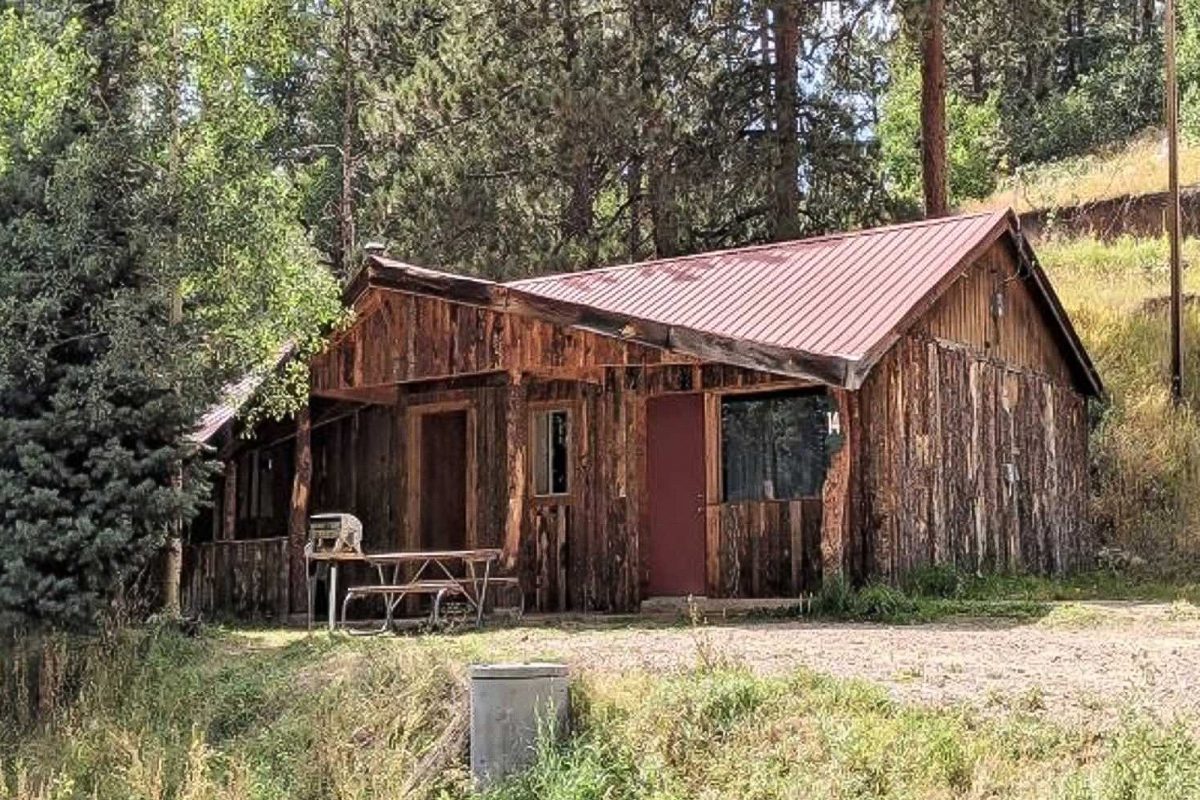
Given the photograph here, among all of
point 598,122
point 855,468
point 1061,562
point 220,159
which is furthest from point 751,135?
point 220,159

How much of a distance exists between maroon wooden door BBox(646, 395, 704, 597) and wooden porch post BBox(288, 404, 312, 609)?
3859 millimetres

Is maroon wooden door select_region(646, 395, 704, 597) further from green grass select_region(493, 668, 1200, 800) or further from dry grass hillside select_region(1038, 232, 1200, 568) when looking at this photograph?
dry grass hillside select_region(1038, 232, 1200, 568)

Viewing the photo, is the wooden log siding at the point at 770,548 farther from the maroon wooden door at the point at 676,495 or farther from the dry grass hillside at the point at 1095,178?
the dry grass hillside at the point at 1095,178

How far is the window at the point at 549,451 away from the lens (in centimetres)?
1535

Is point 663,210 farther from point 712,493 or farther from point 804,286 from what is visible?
point 712,493

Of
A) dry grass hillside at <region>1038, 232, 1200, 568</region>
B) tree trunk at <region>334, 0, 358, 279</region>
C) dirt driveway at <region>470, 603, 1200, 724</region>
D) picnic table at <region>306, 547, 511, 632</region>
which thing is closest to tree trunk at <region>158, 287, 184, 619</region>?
picnic table at <region>306, 547, 511, 632</region>

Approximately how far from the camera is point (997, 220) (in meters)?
15.7

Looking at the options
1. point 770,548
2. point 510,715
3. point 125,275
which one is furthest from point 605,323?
point 510,715

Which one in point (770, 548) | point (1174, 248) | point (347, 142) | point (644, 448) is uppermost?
point (347, 142)

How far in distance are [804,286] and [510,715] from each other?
8.34 m

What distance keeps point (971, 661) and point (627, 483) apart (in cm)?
618

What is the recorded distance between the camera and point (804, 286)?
15.0 m

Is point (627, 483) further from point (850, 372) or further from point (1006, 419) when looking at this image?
point (1006, 419)

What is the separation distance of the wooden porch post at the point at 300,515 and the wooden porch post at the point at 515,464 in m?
2.77
